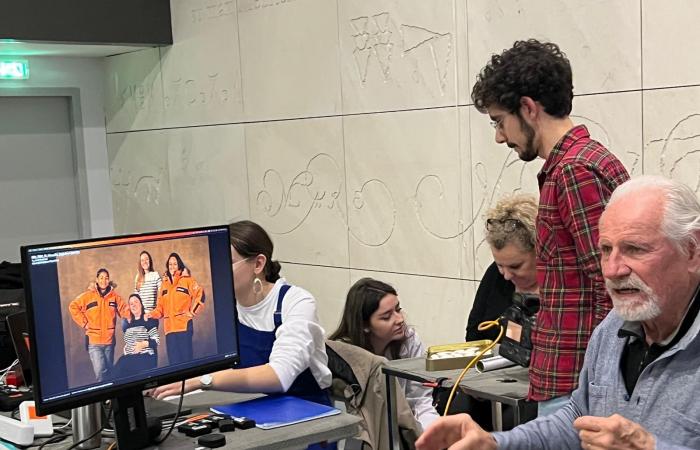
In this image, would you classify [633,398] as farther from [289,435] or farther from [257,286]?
[257,286]

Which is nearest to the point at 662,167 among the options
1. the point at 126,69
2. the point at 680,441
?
the point at 680,441

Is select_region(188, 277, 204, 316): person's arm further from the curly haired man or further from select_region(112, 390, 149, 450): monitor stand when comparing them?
the curly haired man

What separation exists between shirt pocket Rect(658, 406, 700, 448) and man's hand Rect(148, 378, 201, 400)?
128 centimetres

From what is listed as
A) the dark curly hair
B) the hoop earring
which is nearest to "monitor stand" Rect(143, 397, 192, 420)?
the hoop earring

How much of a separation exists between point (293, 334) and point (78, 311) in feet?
2.67

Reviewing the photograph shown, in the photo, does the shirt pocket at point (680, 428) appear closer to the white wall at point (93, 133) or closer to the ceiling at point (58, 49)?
the ceiling at point (58, 49)

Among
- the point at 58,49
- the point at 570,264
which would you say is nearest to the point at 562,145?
the point at 570,264

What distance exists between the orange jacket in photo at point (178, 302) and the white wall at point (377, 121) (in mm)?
2021

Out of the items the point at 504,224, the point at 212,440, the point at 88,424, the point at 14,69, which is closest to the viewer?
the point at 212,440

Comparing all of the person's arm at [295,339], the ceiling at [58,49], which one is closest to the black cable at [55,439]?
the person's arm at [295,339]

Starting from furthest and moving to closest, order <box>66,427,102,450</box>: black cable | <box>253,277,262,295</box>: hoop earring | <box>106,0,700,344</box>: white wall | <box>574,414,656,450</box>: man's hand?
<box>106,0,700,344</box>: white wall → <box>253,277,262,295</box>: hoop earring → <box>66,427,102,450</box>: black cable → <box>574,414,656,450</box>: man's hand

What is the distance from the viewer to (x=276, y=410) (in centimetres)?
264

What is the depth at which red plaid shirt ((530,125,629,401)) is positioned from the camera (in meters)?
2.53

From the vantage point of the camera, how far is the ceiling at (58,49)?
6363 mm
